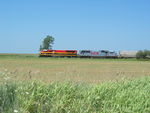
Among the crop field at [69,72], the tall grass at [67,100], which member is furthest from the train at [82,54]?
the tall grass at [67,100]

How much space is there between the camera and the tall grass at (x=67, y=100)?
4926 millimetres

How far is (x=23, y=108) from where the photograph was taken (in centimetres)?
496

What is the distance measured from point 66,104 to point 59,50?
5716 centimetres

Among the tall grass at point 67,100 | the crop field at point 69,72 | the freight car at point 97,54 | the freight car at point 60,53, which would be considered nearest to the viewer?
the tall grass at point 67,100

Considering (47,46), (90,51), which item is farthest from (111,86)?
(47,46)

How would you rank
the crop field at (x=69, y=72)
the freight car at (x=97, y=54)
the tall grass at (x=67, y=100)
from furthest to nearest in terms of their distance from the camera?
1. the freight car at (x=97, y=54)
2. the crop field at (x=69, y=72)
3. the tall grass at (x=67, y=100)

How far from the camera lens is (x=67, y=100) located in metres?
5.37

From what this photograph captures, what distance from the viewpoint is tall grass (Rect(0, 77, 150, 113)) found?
493cm

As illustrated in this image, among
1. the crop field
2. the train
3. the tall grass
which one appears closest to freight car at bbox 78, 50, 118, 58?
the train

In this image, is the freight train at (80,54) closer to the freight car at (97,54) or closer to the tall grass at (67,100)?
the freight car at (97,54)

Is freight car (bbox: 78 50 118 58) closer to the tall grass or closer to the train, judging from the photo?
the train

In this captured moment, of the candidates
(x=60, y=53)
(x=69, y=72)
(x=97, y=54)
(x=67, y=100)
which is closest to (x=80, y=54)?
(x=97, y=54)

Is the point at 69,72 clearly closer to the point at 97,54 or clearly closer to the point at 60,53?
the point at 60,53

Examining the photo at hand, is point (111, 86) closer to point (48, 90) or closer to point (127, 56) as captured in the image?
point (48, 90)
